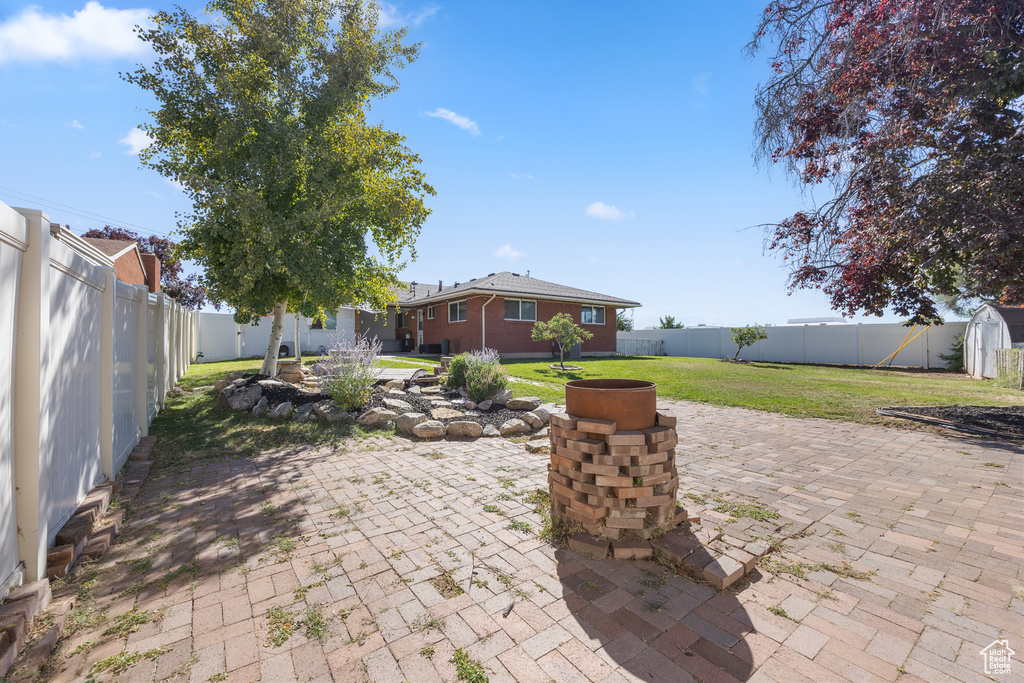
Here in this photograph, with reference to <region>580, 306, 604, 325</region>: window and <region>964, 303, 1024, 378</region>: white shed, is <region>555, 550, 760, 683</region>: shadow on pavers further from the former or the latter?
<region>580, 306, 604, 325</region>: window

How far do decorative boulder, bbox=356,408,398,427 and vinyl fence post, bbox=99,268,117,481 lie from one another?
9.33 feet

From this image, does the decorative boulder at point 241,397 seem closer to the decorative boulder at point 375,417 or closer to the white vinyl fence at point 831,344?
the decorative boulder at point 375,417

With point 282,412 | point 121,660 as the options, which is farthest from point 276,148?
point 121,660

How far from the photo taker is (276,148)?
754cm

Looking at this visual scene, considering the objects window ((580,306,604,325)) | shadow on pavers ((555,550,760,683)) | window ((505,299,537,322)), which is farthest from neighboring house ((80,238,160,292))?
window ((580,306,604,325))

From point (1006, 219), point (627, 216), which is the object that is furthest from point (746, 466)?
point (627, 216)

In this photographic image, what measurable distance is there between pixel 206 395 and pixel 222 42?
6.85 m

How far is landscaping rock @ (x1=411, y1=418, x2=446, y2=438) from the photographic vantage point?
543 cm

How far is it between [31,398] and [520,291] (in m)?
16.1

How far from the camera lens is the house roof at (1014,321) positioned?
1137cm

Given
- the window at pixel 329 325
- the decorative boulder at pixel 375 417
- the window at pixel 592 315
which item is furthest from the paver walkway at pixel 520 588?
the window at pixel 329 325

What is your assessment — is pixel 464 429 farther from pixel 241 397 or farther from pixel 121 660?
pixel 241 397

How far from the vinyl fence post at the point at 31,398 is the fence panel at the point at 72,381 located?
174mm

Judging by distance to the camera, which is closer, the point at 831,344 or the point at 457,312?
the point at 457,312
